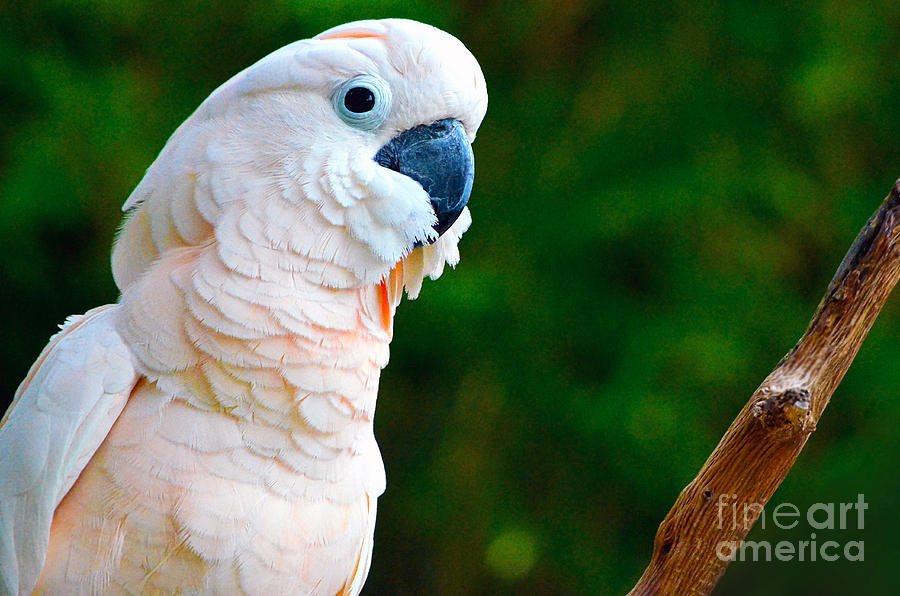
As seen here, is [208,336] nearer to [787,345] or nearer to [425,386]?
[425,386]

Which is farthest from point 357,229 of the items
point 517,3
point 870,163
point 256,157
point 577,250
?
point 870,163

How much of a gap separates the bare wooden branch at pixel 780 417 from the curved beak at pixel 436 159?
55 centimetres

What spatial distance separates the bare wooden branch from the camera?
3.87ft

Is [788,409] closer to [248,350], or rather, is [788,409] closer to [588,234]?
[248,350]

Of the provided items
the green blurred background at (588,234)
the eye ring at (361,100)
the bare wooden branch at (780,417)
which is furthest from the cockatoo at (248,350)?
the green blurred background at (588,234)

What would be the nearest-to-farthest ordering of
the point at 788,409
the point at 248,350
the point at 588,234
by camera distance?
1. the point at 788,409
2. the point at 248,350
3. the point at 588,234

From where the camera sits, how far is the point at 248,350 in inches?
50.5

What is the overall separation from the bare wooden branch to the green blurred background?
45.3 inches

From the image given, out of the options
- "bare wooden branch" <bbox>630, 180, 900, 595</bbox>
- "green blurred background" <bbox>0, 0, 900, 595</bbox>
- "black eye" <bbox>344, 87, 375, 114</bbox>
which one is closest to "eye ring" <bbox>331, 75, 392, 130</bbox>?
"black eye" <bbox>344, 87, 375, 114</bbox>

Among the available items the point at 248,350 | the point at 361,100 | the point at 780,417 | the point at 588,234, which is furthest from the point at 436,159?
the point at 588,234

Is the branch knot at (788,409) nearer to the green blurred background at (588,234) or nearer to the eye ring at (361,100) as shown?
the eye ring at (361,100)

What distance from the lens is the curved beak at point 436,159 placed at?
1.36m

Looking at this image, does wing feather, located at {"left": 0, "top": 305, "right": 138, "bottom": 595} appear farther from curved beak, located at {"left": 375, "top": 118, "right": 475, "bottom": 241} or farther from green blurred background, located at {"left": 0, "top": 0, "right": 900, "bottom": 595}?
green blurred background, located at {"left": 0, "top": 0, "right": 900, "bottom": 595}

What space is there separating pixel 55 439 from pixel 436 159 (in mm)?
722
